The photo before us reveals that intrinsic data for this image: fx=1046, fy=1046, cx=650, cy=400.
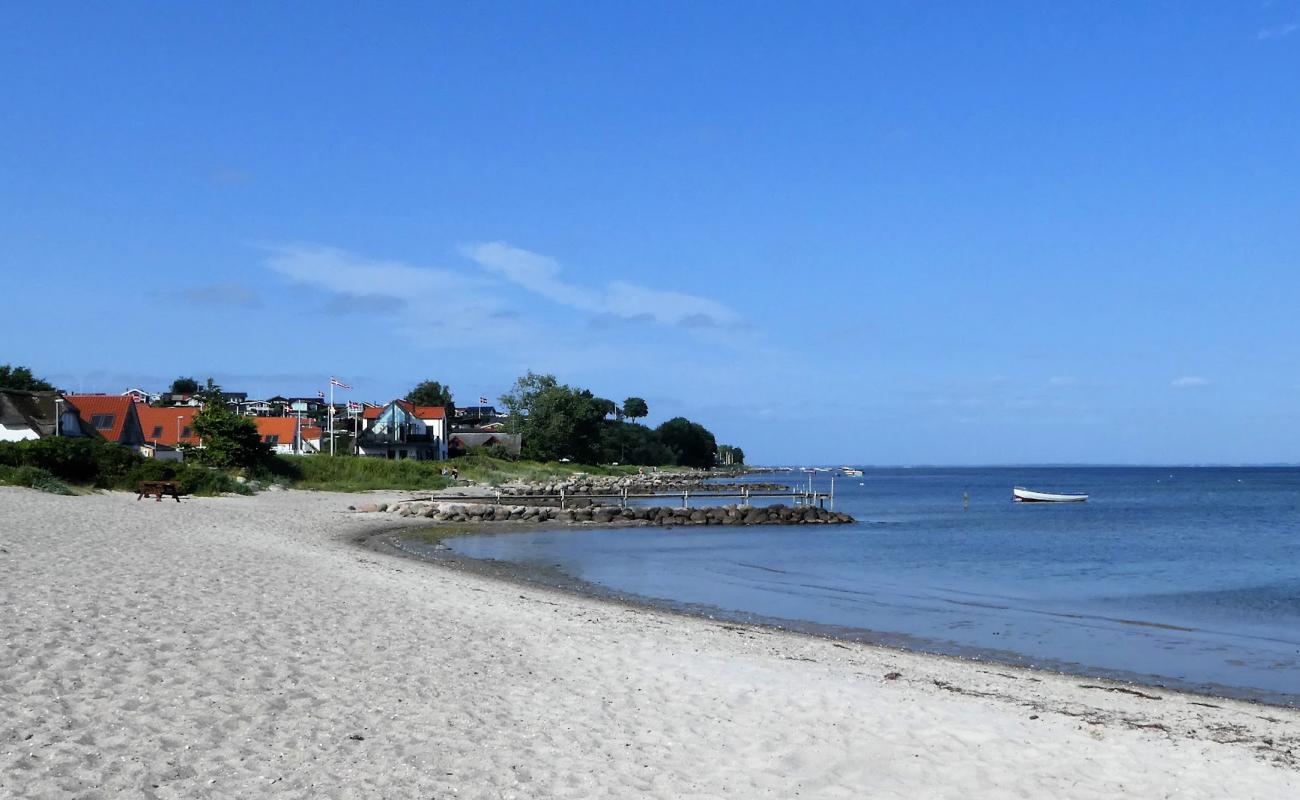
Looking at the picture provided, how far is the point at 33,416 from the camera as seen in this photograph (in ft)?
181

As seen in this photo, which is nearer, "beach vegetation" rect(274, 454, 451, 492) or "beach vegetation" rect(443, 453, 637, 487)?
"beach vegetation" rect(274, 454, 451, 492)

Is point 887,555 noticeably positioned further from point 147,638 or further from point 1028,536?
point 147,638

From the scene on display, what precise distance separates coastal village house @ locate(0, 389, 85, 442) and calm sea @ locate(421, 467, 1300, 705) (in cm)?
2896

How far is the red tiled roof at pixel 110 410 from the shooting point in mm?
64125

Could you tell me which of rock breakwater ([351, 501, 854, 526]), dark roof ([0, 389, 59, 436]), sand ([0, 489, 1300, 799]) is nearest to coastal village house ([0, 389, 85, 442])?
dark roof ([0, 389, 59, 436])

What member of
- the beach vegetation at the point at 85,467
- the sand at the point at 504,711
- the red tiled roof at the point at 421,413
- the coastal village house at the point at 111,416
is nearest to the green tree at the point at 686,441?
the red tiled roof at the point at 421,413

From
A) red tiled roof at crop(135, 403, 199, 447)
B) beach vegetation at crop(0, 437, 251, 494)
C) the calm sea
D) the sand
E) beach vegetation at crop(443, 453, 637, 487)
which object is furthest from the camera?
red tiled roof at crop(135, 403, 199, 447)

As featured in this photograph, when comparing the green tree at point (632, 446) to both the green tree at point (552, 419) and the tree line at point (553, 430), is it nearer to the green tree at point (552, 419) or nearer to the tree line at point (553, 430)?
the tree line at point (553, 430)

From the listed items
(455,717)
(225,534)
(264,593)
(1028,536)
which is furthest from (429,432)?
(455,717)

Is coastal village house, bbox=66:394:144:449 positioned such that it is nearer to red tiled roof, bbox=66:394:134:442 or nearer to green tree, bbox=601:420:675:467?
red tiled roof, bbox=66:394:134:442

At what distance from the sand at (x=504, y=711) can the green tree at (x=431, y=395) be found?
147575 mm

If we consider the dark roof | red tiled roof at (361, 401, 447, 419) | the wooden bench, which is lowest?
the wooden bench

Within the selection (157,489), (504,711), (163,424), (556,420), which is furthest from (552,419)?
(504,711)

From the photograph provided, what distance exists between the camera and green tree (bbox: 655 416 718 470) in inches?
7092
